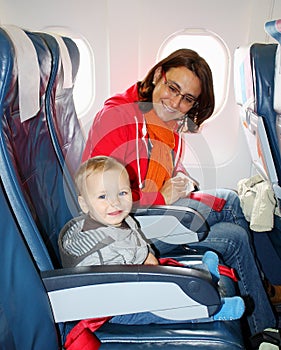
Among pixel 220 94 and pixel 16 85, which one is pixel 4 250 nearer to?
pixel 16 85

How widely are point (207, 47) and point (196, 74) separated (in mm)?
792

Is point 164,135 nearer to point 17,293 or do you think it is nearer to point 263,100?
point 263,100

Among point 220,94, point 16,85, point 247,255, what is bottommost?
point 247,255

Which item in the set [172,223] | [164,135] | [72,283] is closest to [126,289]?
[72,283]

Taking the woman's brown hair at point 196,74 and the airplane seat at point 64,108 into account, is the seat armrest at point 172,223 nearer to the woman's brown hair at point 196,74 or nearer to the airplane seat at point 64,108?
the airplane seat at point 64,108

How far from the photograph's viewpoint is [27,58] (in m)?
1.03

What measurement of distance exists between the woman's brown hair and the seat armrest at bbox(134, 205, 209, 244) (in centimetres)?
54

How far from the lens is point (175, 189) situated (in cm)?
199

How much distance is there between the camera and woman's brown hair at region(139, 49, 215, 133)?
1751 millimetres

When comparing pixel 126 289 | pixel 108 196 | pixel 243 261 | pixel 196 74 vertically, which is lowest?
pixel 243 261

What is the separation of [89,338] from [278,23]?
4.26 feet

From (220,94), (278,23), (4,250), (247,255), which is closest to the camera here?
(4,250)

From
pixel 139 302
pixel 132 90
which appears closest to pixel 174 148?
pixel 132 90

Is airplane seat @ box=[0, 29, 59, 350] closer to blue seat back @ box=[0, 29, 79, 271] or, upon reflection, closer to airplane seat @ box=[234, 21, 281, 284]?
blue seat back @ box=[0, 29, 79, 271]
